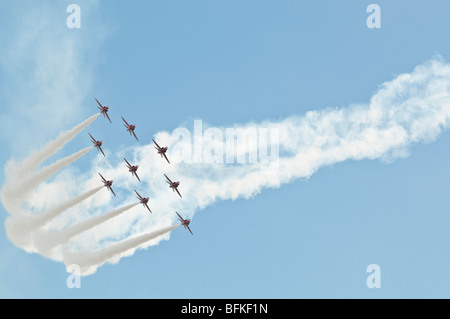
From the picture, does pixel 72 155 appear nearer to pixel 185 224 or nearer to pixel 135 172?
pixel 135 172

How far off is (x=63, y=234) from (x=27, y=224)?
749cm

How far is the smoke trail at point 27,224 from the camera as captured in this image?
155375 mm

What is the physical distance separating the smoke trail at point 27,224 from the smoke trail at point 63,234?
1449mm

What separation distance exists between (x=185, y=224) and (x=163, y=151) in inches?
590

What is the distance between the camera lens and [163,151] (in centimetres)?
15675

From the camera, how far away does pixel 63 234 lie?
6132 inches

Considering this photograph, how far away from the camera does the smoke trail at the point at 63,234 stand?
153 metres

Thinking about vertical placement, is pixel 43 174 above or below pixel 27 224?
above

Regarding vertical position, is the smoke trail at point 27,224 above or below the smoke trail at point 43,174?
below

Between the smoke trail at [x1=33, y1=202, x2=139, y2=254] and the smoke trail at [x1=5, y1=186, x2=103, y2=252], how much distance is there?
145cm

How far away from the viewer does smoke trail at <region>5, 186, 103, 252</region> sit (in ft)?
510
